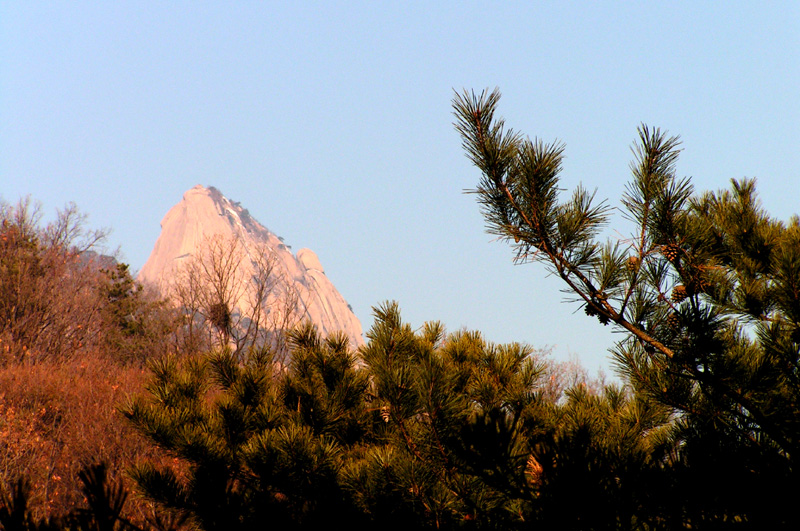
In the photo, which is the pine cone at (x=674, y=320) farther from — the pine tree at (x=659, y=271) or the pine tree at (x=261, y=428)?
the pine tree at (x=261, y=428)

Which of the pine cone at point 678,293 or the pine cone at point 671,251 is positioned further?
the pine cone at point 678,293

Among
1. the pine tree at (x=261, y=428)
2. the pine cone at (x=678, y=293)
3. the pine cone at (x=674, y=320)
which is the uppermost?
the pine cone at (x=678, y=293)

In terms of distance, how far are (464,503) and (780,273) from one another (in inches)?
84.8

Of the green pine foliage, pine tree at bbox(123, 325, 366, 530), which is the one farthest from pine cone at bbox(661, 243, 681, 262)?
pine tree at bbox(123, 325, 366, 530)

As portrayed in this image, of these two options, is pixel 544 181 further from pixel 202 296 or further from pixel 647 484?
pixel 202 296

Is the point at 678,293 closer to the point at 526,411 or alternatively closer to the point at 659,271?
the point at 659,271

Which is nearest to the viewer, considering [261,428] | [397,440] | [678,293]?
[678,293]

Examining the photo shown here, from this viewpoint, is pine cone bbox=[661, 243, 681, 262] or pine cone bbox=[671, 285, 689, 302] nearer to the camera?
pine cone bbox=[661, 243, 681, 262]

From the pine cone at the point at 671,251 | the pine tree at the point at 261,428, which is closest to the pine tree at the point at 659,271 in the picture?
the pine cone at the point at 671,251

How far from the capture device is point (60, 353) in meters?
17.7

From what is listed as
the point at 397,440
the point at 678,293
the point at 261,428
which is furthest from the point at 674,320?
the point at 261,428

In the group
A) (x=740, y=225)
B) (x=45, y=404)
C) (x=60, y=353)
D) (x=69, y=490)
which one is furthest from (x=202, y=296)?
(x=740, y=225)

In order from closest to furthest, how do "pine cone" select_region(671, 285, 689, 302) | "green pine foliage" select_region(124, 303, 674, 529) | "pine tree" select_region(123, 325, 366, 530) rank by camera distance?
"green pine foliage" select_region(124, 303, 674, 529) < "pine cone" select_region(671, 285, 689, 302) < "pine tree" select_region(123, 325, 366, 530)

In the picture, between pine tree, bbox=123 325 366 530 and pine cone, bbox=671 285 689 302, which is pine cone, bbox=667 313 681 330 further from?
pine tree, bbox=123 325 366 530
